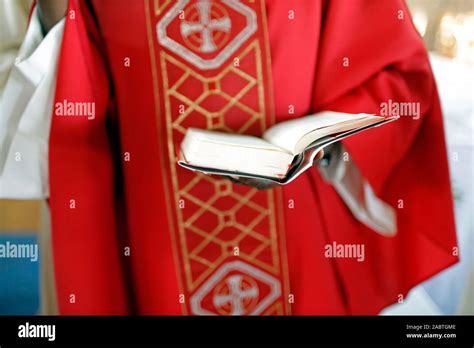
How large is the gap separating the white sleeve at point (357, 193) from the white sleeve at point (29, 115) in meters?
0.39

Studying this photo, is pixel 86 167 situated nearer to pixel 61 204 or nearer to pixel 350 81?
pixel 61 204

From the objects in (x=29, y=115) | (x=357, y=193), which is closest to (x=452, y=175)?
(x=357, y=193)

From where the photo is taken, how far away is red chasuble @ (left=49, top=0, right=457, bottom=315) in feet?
2.68

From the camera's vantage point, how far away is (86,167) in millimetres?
840

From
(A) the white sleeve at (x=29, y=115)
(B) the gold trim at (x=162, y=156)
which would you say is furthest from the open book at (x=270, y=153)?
(A) the white sleeve at (x=29, y=115)

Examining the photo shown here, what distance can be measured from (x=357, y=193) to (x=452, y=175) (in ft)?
0.45

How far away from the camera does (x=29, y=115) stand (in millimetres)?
841

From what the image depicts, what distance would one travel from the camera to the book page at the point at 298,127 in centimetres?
73

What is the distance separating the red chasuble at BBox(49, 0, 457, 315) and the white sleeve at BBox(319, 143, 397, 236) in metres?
0.01

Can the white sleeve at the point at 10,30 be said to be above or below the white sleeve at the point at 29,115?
above

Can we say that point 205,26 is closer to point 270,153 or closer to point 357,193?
point 270,153
